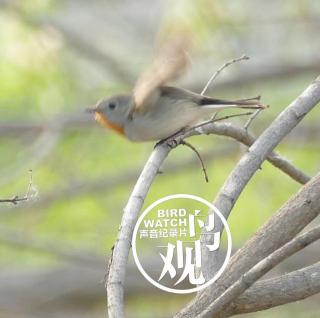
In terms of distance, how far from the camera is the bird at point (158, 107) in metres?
2.46

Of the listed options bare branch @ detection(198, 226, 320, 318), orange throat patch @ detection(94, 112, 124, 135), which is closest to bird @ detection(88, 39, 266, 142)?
orange throat patch @ detection(94, 112, 124, 135)

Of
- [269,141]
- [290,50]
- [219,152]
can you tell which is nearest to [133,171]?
[219,152]

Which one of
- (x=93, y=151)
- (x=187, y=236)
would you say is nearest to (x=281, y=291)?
(x=187, y=236)

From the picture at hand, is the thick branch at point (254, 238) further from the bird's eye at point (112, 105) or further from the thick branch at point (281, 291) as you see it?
the bird's eye at point (112, 105)

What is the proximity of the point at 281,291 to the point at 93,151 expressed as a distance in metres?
4.16

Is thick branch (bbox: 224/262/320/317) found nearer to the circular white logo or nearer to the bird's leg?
the circular white logo

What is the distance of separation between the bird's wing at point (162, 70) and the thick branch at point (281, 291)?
0.62m

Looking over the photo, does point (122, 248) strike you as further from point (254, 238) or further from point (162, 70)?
point (162, 70)

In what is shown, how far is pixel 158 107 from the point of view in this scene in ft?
8.35

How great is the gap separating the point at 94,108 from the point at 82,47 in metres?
3.36

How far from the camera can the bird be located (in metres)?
2.46

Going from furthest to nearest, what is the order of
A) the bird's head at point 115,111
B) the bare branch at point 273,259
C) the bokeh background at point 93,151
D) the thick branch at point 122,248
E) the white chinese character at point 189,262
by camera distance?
the bokeh background at point 93,151 → the bird's head at point 115,111 → the white chinese character at point 189,262 → the thick branch at point 122,248 → the bare branch at point 273,259

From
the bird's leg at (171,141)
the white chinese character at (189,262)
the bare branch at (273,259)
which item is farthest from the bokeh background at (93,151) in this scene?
the bare branch at (273,259)

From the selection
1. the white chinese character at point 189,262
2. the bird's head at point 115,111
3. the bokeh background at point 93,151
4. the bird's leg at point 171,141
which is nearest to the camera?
the white chinese character at point 189,262
